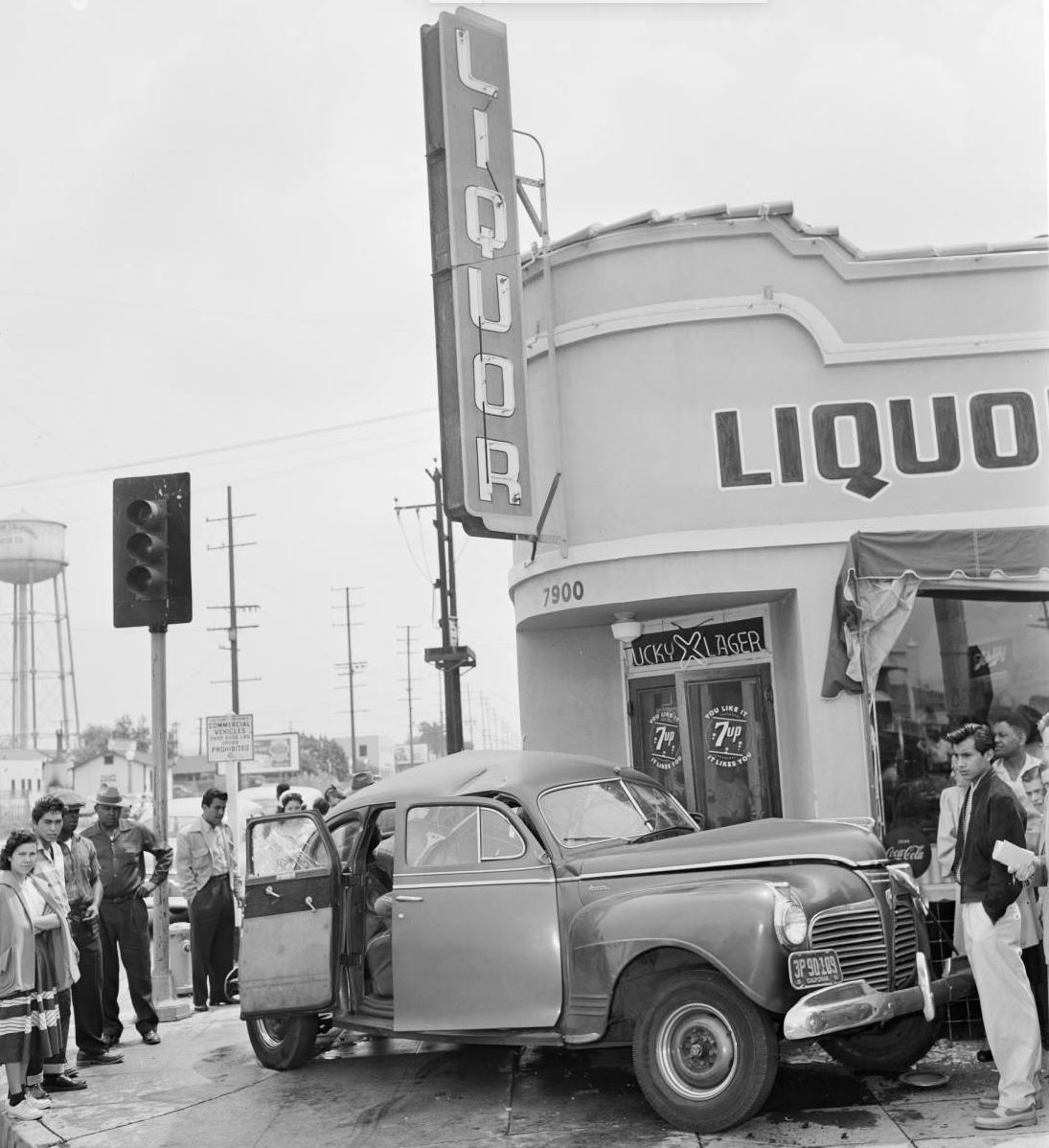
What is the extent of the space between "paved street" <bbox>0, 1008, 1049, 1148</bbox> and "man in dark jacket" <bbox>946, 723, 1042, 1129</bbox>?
0.23m

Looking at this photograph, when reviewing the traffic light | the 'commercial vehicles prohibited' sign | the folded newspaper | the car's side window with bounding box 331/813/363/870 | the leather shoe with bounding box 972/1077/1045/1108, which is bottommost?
the leather shoe with bounding box 972/1077/1045/1108

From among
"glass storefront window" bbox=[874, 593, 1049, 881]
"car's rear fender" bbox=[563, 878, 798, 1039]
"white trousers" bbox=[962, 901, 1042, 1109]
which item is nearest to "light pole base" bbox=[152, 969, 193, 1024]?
"car's rear fender" bbox=[563, 878, 798, 1039]

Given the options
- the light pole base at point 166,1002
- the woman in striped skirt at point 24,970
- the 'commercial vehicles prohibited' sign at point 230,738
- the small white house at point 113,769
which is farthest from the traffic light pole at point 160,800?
the small white house at point 113,769

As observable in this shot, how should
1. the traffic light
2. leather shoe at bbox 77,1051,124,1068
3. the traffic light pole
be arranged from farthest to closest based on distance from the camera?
1. the traffic light pole
2. the traffic light
3. leather shoe at bbox 77,1051,124,1068

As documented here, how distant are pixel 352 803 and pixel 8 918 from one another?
2202mm

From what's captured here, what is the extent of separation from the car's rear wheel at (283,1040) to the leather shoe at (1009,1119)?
4.32 metres

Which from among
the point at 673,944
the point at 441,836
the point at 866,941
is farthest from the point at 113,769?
the point at 866,941

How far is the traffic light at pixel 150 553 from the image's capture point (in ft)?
35.2

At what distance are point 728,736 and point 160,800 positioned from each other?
18.7 ft

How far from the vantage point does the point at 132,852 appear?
10117 mm

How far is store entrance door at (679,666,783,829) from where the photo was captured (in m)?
13.1

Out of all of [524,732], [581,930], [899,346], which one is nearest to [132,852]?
[581,930]

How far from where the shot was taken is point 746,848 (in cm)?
707

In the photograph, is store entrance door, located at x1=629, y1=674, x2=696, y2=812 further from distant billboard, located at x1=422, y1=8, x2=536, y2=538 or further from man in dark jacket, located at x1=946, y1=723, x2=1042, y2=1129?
man in dark jacket, located at x1=946, y1=723, x2=1042, y2=1129
